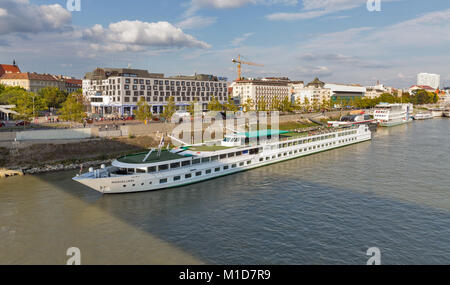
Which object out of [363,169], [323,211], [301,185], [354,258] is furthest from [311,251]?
[363,169]

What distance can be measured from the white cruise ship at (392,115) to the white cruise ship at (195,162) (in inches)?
2676

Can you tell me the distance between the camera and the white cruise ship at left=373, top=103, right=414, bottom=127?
366 feet

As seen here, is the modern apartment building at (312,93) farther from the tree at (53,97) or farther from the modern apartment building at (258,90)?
the tree at (53,97)

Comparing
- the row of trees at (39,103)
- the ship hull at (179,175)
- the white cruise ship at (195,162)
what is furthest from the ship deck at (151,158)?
the row of trees at (39,103)

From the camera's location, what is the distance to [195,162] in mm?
38344

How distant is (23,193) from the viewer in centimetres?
3338

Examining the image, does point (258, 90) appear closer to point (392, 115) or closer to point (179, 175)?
point (392, 115)

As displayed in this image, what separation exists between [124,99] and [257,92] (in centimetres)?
8282

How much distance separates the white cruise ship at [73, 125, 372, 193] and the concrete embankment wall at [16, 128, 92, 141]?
2061 centimetres

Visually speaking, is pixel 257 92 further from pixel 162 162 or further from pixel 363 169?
pixel 162 162

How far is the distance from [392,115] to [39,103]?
120 metres

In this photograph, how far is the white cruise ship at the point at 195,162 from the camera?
32.9 meters
